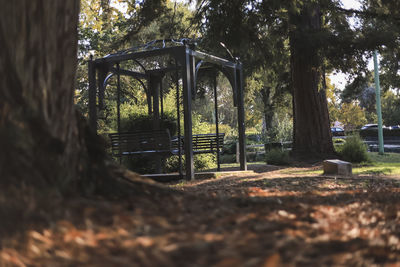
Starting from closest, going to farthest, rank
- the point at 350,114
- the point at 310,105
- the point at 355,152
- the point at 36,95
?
the point at 36,95, the point at 355,152, the point at 310,105, the point at 350,114

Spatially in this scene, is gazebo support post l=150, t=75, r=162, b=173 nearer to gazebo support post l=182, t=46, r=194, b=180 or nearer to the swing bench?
the swing bench

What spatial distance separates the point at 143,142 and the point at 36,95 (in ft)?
21.0

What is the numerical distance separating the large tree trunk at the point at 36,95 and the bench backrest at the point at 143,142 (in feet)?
19.3

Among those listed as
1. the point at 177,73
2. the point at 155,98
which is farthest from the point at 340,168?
the point at 155,98

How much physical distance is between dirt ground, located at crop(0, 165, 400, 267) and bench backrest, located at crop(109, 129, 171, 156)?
210 inches

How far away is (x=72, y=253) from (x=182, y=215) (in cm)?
98

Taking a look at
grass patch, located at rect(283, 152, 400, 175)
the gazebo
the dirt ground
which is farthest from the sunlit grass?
the dirt ground

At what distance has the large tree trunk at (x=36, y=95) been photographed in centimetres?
274

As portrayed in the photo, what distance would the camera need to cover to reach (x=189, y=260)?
2156 millimetres

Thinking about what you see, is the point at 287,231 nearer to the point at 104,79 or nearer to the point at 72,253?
the point at 72,253

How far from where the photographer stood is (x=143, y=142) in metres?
9.30

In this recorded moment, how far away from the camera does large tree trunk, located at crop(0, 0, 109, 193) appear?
2.74 m

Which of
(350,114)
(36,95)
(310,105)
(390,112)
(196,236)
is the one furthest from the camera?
(390,112)

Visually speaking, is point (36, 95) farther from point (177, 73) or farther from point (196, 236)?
point (177, 73)
